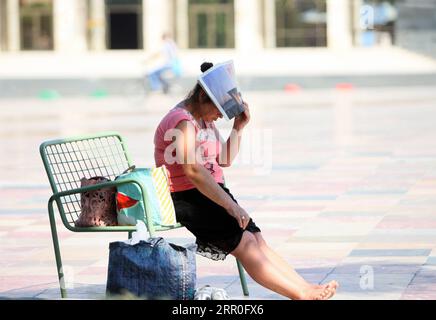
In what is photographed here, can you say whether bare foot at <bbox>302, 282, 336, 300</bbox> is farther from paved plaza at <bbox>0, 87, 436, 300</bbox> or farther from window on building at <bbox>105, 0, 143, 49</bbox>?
window on building at <bbox>105, 0, 143, 49</bbox>

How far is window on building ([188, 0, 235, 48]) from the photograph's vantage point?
47625 millimetres

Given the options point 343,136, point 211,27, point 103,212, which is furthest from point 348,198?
point 211,27

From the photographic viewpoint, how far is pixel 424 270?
7273mm

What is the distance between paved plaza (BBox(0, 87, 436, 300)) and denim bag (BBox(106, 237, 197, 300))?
1.08 metres

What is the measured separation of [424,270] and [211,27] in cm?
4092

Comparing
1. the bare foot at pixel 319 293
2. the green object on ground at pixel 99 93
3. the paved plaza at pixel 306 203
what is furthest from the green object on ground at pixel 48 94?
the bare foot at pixel 319 293

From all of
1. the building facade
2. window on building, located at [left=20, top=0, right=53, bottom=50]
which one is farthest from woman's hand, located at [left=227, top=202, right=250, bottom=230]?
window on building, located at [left=20, top=0, right=53, bottom=50]

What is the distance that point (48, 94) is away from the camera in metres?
36.3

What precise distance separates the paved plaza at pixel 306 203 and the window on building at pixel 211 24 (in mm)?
24290

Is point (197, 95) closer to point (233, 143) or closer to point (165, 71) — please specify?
point (233, 143)

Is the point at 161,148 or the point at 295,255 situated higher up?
the point at 161,148

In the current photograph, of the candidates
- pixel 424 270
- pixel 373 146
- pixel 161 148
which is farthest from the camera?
pixel 373 146

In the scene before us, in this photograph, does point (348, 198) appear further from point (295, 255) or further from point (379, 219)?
point (295, 255)

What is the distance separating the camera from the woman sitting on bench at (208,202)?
589cm
